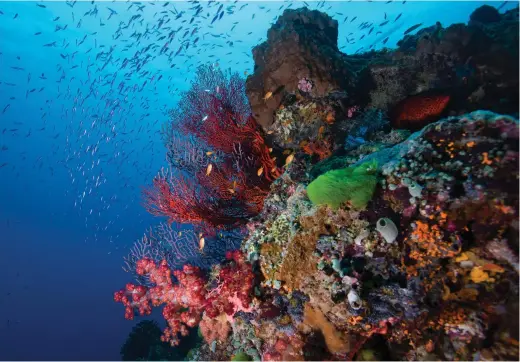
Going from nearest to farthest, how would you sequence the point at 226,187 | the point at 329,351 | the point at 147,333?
the point at 329,351
the point at 226,187
the point at 147,333

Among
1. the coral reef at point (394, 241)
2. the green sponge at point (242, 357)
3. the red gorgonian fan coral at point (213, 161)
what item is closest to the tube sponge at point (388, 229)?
the coral reef at point (394, 241)

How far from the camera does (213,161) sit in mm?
8023

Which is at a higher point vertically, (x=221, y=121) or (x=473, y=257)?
(x=221, y=121)

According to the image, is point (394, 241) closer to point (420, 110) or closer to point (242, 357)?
point (242, 357)

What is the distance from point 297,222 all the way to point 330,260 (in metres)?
0.88

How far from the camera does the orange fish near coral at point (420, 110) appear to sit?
6052 millimetres

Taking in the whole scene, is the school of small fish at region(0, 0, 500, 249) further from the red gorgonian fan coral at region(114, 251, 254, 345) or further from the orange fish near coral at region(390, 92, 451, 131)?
the orange fish near coral at region(390, 92, 451, 131)

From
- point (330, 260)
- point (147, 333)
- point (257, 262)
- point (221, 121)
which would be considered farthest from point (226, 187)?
point (147, 333)

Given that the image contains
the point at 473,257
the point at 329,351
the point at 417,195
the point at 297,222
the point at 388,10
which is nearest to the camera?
the point at 473,257

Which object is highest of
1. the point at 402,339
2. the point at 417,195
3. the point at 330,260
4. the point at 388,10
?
the point at 388,10

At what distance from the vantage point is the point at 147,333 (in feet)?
40.6

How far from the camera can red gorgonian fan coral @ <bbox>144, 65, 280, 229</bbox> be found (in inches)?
276

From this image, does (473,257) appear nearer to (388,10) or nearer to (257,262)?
(257,262)

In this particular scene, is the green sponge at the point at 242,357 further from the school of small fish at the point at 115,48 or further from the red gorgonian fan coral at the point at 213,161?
the school of small fish at the point at 115,48
